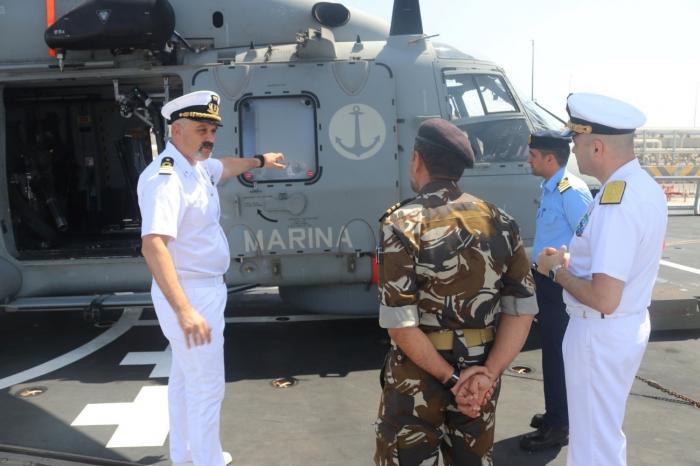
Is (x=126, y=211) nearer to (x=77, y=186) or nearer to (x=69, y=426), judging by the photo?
(x=77, y=186)

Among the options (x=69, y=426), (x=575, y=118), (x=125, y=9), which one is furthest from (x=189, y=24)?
(x=575, y=118)

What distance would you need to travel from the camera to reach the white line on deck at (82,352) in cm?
458

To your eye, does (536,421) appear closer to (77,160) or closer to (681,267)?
(681,267)

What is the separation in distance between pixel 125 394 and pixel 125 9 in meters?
2.83

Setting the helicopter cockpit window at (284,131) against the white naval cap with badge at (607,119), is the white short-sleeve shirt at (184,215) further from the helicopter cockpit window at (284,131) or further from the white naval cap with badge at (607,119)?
the helicopter cockpit window at (284,131)

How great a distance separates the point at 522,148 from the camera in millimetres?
4949

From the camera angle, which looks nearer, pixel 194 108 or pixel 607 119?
pixel 607 119

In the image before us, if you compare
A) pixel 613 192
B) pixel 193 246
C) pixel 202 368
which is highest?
pixel 613 192

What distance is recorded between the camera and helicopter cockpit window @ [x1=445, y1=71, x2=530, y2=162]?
4.90 m

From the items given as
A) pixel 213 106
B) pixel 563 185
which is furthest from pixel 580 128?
pixel 213 106

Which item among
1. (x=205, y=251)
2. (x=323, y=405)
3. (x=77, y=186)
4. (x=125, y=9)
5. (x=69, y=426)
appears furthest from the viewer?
(x=77, y=186)

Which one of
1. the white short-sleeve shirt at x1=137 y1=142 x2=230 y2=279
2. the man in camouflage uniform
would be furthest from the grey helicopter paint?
the man in camouflage uniform

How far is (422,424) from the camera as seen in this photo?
78.8 inches

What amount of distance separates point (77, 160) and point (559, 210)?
258 inches
